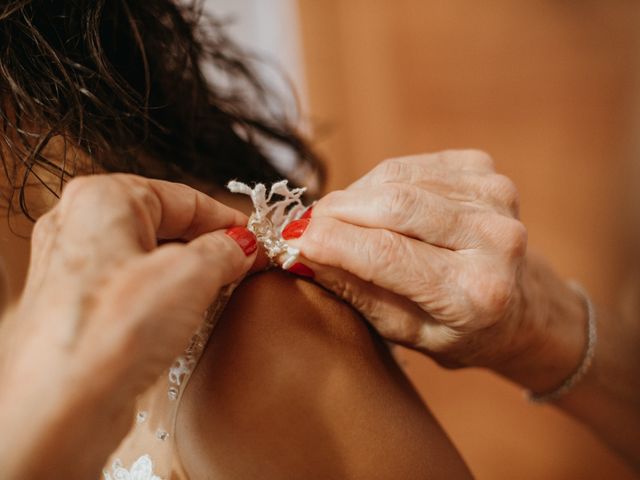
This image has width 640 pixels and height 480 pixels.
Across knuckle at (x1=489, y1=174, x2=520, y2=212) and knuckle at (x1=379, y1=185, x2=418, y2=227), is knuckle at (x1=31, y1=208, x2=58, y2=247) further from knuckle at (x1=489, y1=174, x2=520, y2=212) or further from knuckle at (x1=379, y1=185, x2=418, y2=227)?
knuckle at (x1=489, y1=174, x2=520, y2=212)

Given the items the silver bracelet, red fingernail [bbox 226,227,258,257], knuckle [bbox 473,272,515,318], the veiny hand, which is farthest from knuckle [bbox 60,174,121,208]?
the silver bracelet

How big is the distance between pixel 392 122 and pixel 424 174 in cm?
165

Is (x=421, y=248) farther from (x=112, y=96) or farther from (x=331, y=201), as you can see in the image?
(x=112, y=96)

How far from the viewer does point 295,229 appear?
2.08ft

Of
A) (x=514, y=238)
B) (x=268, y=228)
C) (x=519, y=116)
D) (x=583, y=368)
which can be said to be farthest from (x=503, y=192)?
(x=519, y=116)

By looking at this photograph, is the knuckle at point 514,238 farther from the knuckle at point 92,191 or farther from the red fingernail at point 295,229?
the knuckle at point 92,191

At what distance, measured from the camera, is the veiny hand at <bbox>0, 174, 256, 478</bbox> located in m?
0.42

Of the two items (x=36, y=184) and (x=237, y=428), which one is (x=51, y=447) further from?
(x=36, y=184)

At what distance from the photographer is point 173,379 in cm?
61

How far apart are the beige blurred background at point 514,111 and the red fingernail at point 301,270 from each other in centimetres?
127

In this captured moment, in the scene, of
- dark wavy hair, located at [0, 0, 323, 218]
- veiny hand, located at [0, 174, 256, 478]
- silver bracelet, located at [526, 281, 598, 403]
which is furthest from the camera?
silver bracelet, located at [526, 281, 598, 403]

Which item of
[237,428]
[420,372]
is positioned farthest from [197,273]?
[420,372]

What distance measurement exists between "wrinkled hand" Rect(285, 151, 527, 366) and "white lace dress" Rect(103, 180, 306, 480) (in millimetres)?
40

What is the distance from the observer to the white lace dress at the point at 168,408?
23.8 inches
